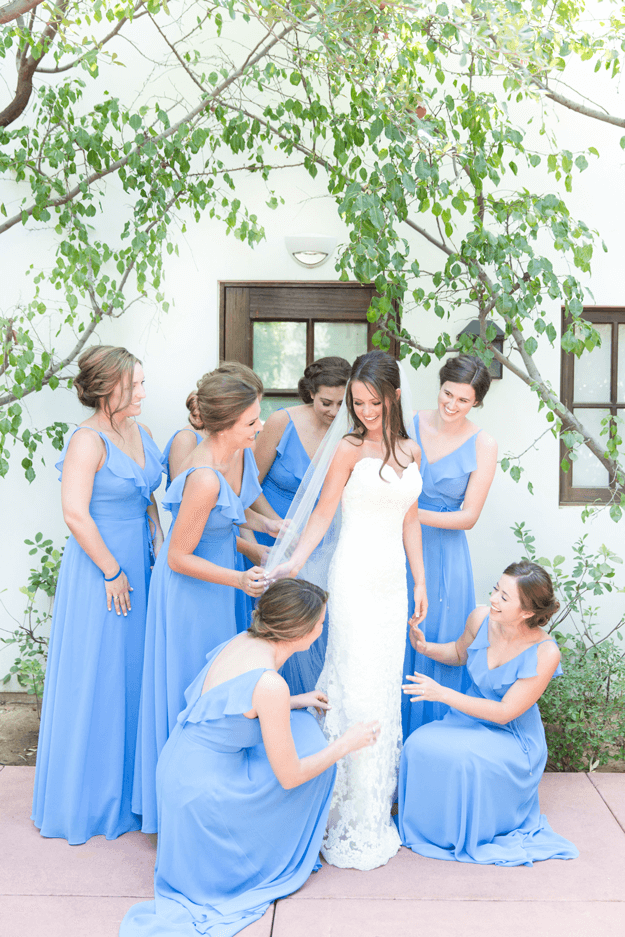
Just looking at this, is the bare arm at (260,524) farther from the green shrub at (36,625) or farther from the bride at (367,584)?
the green shrub at (36,625)

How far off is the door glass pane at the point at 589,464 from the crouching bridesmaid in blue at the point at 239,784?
242 cm

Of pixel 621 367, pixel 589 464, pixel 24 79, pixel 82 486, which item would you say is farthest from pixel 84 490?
pixel 621 367

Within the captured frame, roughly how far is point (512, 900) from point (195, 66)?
3.99 meters

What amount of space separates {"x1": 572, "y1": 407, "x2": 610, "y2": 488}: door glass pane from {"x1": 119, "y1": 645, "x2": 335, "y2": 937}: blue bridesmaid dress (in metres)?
2.59

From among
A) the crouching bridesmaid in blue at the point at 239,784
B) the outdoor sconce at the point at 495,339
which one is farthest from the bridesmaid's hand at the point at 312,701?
the outdoor sconce at the point at 495,339

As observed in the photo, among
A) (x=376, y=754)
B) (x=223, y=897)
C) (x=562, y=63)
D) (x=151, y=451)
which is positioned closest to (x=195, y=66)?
(x=562, y=63)

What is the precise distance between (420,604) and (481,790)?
2.24 ft

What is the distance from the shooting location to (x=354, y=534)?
282 cm

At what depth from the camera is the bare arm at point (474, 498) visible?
3135 mm

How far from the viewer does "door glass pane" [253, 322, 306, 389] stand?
14.0 feet

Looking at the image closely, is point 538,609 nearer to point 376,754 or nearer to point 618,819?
point 376,754

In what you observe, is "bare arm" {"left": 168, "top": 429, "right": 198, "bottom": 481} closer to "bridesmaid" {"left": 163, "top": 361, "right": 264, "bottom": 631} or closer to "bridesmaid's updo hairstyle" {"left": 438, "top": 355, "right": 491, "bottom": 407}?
"bridesmaid" {"left": 163, "top": 361, "right": 264, "bottom": 631}

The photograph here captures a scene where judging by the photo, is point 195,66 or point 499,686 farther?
point 195,66

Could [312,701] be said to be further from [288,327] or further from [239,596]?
[288,327]
